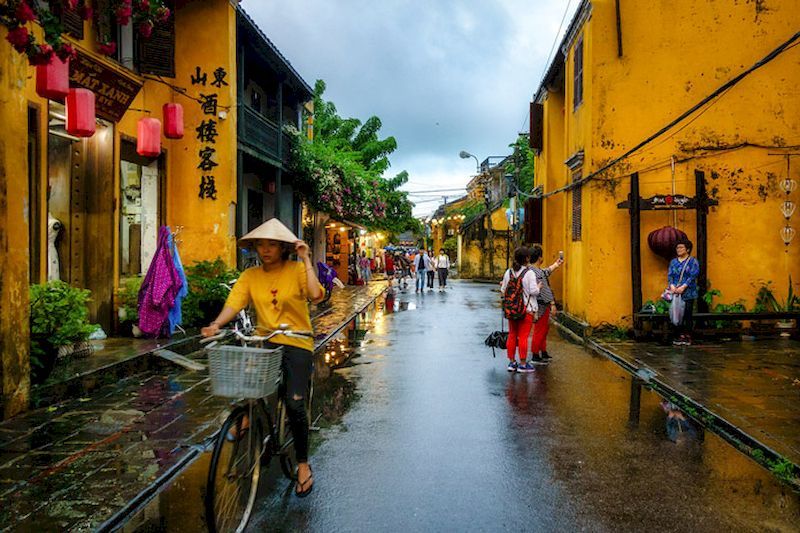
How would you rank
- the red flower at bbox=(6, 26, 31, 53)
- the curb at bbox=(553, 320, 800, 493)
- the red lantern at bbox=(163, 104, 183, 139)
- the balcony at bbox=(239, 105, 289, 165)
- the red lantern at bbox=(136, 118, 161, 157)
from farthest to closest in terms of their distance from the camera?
the balcony at bbox=(239, 105, 289, 165) < the red lantern at bbox=(163, 104, 183, 139) < the red lantern at bbox=(136, 118, 161, 157) < the curb at bbox=(553, 320, 800, 493) < the red flower at bbox=(6, 26, 31, 53)

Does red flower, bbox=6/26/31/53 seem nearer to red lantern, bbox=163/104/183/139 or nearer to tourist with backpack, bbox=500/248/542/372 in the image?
tourist with backpack, bbox=500/248/542/372

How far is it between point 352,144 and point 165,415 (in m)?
28.4

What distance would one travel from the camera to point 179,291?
1041 cm

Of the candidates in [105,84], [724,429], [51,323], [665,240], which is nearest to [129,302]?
[105,84]

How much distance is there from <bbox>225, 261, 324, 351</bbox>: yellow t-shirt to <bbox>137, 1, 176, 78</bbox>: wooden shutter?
8862mm

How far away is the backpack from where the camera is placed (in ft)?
29.8

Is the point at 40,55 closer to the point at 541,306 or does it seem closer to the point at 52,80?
the point at 52,80

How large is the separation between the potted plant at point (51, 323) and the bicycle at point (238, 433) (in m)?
3.98

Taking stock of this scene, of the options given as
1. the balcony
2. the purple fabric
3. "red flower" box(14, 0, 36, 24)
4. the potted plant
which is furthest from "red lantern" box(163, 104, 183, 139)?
"red flower" box(14, 0, 36, 24)

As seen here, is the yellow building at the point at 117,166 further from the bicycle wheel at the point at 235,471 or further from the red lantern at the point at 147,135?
the bicycle wheel at the point at 235,471

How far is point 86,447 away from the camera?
5.45 metres

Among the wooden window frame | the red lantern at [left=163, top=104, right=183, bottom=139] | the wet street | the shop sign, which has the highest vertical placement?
the wooden window frame

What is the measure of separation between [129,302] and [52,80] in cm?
493

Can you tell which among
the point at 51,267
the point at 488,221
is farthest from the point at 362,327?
the point at 488,221
